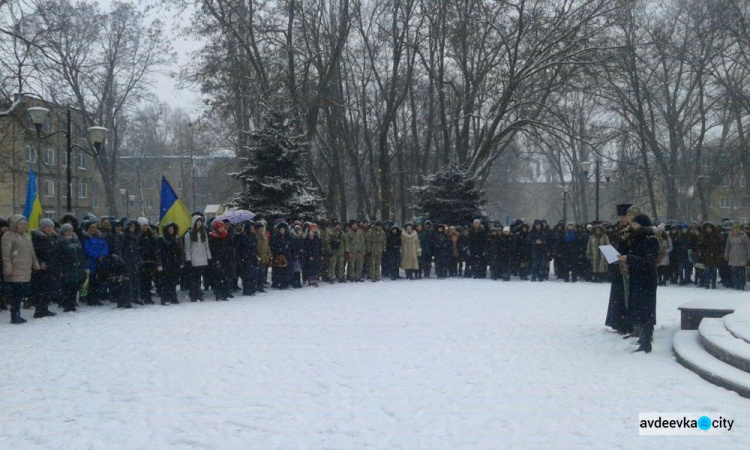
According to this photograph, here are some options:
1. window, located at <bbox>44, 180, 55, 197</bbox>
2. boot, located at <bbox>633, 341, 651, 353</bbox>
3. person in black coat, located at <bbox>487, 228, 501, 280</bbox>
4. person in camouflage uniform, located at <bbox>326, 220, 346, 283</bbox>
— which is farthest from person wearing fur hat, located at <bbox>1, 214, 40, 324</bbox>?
window, located at <bbox>44, 180, 55, 197</bbox>

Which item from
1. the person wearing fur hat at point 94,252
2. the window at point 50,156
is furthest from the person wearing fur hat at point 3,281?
the window at point 50,156

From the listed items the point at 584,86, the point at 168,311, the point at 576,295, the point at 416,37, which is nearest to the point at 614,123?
the point at 584,86

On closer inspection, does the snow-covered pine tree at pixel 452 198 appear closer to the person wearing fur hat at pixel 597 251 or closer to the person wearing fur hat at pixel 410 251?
the person wearing fur hat at pixel 410 251

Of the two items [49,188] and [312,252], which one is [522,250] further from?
[49,188]

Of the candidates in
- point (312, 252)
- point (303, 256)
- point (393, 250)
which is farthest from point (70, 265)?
point (393, 250)

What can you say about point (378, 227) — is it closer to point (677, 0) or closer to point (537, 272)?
point (537, 272)

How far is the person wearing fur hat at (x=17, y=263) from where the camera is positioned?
38.0ft

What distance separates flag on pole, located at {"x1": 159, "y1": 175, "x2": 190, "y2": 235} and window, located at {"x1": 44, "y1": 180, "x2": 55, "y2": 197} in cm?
4353

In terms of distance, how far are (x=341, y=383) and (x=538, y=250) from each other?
568 inches

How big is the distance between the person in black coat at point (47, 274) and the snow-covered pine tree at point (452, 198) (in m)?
14.2

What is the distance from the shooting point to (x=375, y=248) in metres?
20.7

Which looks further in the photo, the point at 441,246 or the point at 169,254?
the point at 441,246

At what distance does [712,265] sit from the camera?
1842 centimetres

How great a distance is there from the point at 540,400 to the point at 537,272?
14508mm
